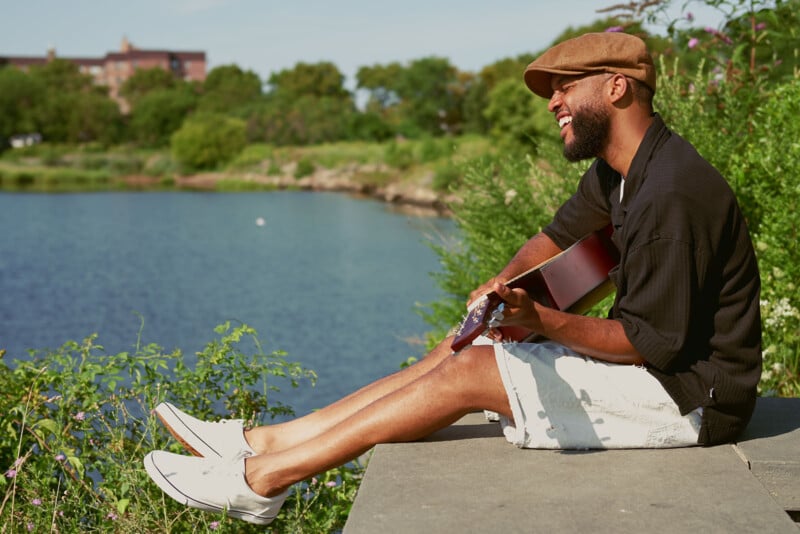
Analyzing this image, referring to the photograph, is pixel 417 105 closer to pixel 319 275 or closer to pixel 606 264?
pixel 319 275

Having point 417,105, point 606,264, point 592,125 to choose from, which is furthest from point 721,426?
point 417,105

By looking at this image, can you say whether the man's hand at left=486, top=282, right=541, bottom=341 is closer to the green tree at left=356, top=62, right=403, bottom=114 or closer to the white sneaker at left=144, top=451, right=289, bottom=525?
the white sneaker at left=144, top=451, right=289, bottom=525

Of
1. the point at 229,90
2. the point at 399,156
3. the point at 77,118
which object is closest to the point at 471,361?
the point at 399,156

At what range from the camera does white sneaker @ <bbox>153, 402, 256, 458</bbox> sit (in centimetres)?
351

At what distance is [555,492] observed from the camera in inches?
115

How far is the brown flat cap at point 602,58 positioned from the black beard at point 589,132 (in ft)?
0.42

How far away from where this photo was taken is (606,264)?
3781mm

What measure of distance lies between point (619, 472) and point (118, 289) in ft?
63.5

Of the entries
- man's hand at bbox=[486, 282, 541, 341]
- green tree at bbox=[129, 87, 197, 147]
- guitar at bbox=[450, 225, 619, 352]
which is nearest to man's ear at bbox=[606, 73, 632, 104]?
guitar at bbox=[450, 225, 619, 352]

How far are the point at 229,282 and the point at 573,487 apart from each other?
1998cm

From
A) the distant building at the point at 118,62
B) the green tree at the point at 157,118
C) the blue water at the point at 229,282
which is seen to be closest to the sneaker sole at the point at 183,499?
the blue water at the point at 229,282

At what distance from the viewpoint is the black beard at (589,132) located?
337 centimetres

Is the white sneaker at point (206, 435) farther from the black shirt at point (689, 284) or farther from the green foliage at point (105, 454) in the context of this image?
the black shirt at point (689, 284)

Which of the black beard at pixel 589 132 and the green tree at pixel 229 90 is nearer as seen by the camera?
the black beard at pixel 589 132
